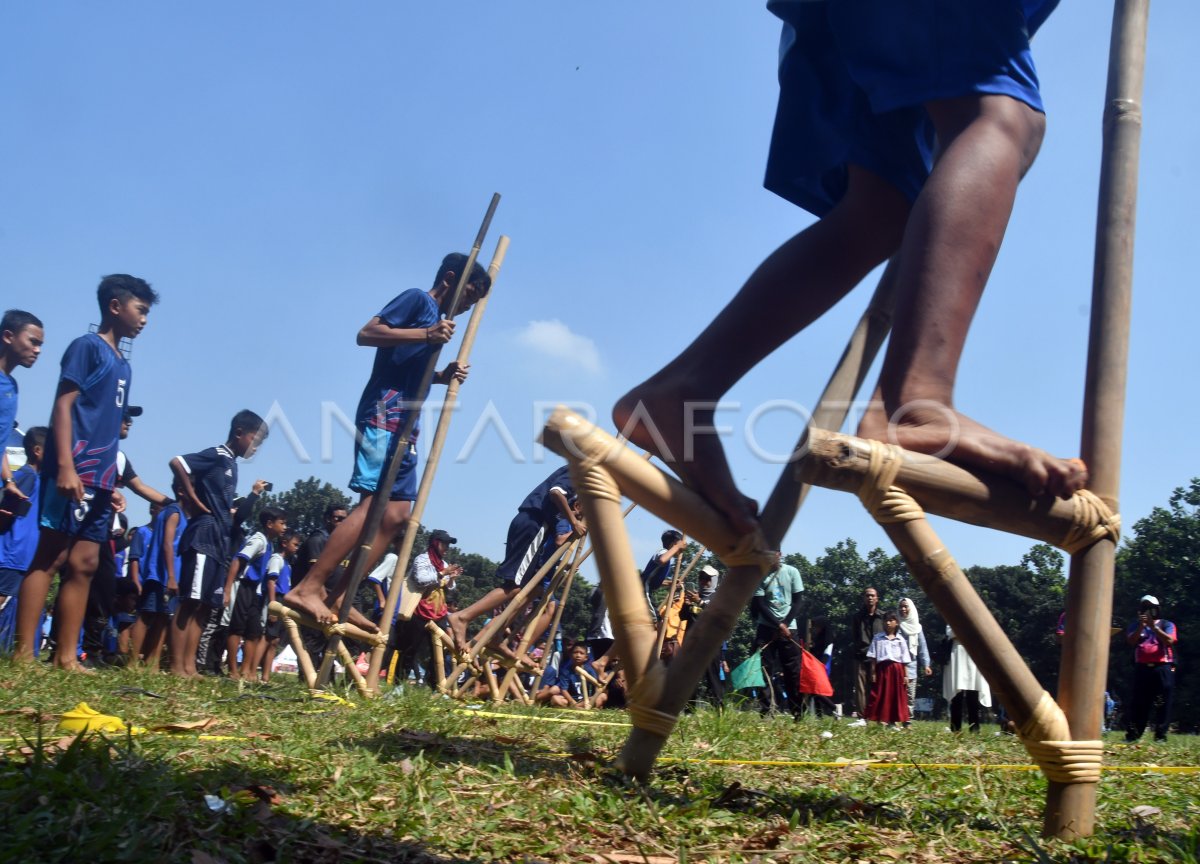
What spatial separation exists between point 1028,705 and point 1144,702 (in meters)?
11.2

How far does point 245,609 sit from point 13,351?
436 centimetres

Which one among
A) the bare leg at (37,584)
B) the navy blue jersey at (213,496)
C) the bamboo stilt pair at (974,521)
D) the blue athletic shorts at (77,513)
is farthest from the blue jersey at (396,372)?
the bamboo stilt pair at (974,521)

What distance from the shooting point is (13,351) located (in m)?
6.47

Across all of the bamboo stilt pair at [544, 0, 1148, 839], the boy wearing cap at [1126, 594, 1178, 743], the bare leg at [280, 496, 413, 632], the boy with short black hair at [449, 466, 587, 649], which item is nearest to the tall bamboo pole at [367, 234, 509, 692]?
the bare leg at [280, 496, 413, 632]

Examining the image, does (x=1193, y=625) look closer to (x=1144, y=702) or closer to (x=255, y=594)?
(x=1144, y=702)

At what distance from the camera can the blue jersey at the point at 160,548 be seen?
779 centimetres

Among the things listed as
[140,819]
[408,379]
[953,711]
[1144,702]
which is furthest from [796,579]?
[140,819]

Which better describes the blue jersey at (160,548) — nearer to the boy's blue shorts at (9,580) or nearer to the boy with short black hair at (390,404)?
the boy's blue shorts at (9,580)

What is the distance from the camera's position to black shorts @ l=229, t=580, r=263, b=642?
10.1 metres

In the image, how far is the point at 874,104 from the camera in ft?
7.28

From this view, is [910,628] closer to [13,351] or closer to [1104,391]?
[13,351]

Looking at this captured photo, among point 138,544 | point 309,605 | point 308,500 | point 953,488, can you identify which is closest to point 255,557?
point 138,544

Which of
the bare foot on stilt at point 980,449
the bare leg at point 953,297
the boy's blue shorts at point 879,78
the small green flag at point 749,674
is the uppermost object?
→ the boy's blue shorts at point 879,78

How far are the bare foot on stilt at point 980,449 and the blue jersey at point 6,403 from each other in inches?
241
